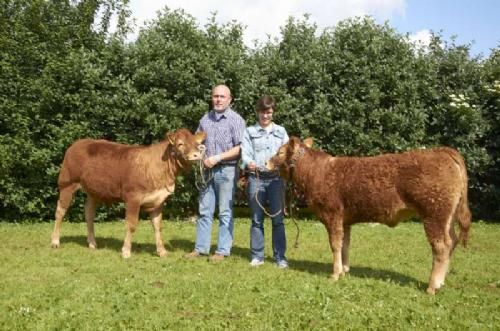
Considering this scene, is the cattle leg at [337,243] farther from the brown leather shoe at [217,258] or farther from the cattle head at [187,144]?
the cattle head at [187,144]

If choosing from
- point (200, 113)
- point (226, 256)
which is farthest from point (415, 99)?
point (226, 256)

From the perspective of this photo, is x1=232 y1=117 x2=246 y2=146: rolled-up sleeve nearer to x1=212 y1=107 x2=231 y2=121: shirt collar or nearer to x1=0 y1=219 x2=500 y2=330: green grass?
x1=212 y1=107 x2=231 y2=121: shirt collar

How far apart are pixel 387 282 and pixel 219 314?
2.52 meters

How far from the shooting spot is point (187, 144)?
29.2 feet

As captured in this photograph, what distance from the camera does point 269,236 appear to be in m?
11.7

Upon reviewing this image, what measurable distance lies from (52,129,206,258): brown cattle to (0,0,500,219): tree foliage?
3834mm

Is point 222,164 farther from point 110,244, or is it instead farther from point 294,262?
point 110,244

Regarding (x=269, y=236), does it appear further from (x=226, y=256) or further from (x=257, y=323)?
(x=257, y=323)

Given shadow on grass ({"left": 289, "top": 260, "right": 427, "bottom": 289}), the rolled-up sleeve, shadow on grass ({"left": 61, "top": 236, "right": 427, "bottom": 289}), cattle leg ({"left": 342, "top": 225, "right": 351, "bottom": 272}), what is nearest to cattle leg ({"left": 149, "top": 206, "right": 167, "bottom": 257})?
shadow on grass ({"left": 61, "top": 236, "right": 427, "bottom": 289})

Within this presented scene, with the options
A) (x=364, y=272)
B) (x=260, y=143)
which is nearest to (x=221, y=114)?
(x=260, y=143)

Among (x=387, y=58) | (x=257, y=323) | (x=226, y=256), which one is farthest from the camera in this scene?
(x=387, y=58)

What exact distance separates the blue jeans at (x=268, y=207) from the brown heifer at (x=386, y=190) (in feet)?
1.25

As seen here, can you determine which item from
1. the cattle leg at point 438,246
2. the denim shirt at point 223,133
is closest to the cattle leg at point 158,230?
the denim shirt at point 223,133

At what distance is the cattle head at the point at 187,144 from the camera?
29.0 ft
